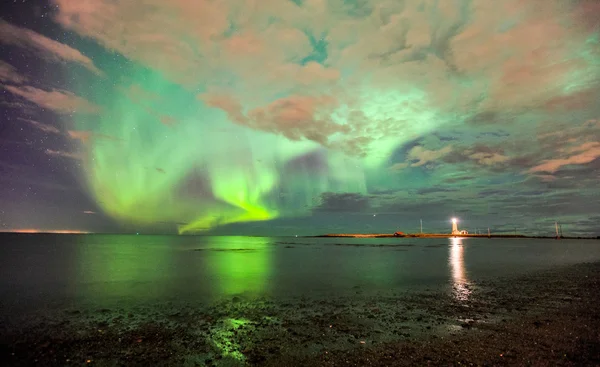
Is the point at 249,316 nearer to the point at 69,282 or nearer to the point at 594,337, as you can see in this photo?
the point at 594,337

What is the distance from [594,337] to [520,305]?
7.31 meters

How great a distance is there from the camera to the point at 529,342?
13000 millimetres

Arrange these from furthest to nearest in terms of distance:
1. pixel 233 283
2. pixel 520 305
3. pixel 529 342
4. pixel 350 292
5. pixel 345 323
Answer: pixel 233 283 < pixel 350 292 < pixel 520 305 < pixel 345 323 < pixel 529 342

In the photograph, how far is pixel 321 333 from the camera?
15086 millimetres

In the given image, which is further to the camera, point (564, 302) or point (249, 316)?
point (564, 302)

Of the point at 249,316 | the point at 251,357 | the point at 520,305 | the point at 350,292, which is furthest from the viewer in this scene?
the point at 350,292

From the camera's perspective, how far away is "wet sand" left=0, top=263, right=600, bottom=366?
11844 millimetres

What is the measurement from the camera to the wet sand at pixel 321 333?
38.9ft

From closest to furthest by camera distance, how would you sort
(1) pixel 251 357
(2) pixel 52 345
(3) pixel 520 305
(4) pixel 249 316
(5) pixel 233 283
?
(1) pixel 251 357
(2) pixel 52 345
(4) pixel 249 316
(3) pixel 520 305
(5) pixel 233 283

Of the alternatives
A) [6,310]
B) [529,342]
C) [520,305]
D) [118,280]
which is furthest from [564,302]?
[118,280]

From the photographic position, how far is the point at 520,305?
20.6 m

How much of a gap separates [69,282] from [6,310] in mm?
14311

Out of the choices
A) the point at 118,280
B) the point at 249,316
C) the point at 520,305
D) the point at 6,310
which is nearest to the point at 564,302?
the point at 520,305

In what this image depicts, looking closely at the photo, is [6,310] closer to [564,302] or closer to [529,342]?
[529,342]
